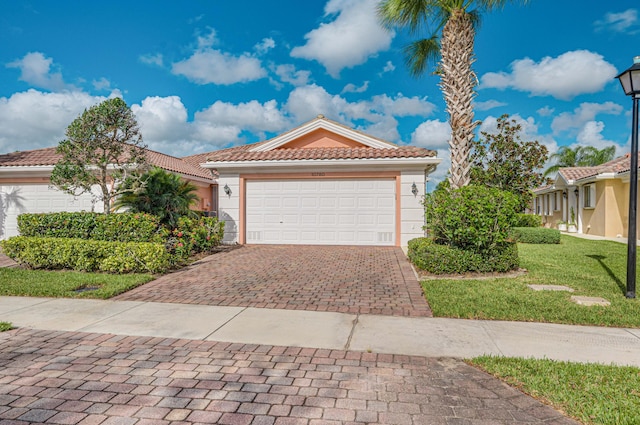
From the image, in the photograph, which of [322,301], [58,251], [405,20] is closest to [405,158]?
[405,20]

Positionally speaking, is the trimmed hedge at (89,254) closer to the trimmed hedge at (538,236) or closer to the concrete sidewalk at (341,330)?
the concrete sidewalk at (341,330)

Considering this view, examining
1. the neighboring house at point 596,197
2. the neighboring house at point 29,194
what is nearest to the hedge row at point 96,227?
the neighboring house at point 29,194

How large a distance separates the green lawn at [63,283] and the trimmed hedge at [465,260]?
20.5ft

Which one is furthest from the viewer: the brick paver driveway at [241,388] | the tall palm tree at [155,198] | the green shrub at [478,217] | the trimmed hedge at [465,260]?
the tall palm tree at [155,198]

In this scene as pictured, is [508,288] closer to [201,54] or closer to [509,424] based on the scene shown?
[509,424]

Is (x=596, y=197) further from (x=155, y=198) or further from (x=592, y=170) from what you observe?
(x=155, y=198)

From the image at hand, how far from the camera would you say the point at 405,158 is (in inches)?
518

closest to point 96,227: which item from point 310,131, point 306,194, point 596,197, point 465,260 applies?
point 306,194

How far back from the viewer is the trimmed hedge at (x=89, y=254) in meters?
8.30

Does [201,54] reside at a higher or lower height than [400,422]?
higher

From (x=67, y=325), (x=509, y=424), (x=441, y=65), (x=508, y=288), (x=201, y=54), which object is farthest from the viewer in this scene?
(x=201, y=54)

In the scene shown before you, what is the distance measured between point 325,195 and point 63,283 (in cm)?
878

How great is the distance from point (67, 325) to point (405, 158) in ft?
36.2

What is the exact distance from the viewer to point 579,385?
127 inches
